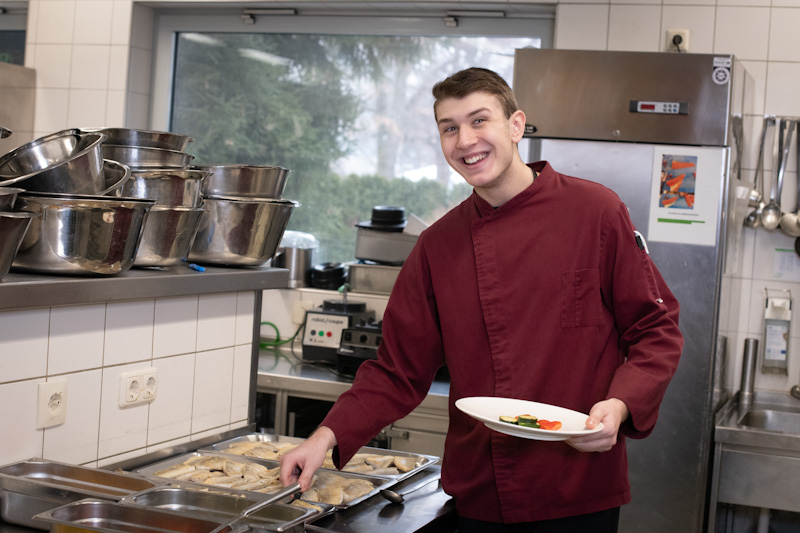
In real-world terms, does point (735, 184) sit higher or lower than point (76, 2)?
lower

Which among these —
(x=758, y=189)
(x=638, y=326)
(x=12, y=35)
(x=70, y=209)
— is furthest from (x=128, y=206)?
(x=12, y=35)

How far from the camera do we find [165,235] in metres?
1.75

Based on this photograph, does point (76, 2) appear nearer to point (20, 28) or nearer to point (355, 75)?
point (20, 28)

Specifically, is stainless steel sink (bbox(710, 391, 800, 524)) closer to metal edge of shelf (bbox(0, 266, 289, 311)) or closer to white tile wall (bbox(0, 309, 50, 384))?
metal edge of shelf (bbox(0, 266, 289, 311))

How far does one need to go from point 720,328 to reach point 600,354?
144 centimetres

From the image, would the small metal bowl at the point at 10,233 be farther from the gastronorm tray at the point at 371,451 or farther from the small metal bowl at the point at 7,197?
the gastronorm tray at the point at 371,451

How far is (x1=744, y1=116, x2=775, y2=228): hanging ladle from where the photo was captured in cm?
312

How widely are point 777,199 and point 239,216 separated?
2.13 m

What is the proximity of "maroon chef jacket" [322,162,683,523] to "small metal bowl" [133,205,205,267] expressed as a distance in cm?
→ 48

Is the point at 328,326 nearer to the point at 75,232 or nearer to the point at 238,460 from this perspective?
the point at 238,460

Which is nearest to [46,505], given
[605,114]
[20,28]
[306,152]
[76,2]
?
[605,114]

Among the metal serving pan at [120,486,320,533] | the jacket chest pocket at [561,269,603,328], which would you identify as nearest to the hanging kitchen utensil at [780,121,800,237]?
the jacket chest pocket at [561,269,603,328]

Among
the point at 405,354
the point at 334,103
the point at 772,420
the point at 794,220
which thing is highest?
the point at 334,103

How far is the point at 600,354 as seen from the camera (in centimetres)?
165
